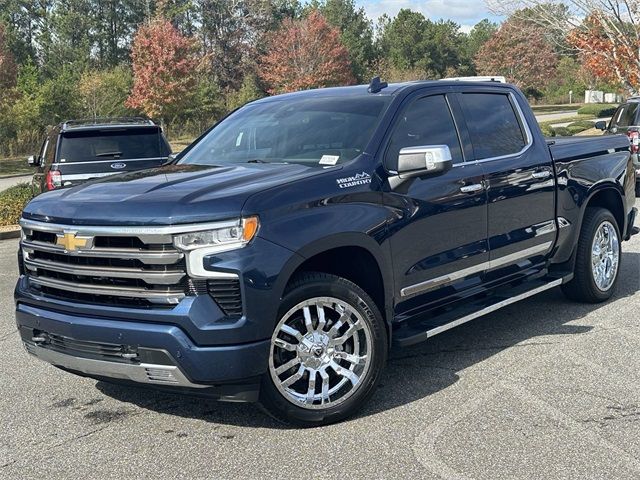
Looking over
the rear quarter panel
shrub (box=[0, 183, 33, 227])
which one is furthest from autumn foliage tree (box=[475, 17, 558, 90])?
the rear quarter panel

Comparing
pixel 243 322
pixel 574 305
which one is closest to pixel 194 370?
pixel 243 322

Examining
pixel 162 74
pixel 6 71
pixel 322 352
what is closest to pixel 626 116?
pixel 322 352

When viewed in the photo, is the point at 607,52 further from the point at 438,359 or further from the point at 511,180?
the point at 438,359

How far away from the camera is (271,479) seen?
3559 mm

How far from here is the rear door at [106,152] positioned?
32.4 feet

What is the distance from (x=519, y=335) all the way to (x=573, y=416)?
5.55 feet

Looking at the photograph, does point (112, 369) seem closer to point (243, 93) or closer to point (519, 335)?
point (519, 335)

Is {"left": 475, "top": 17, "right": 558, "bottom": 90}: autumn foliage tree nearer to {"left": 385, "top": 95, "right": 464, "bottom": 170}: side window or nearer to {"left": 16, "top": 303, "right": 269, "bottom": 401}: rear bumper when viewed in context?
{"left": 385, "top": 95, "right": 464, "bottom": 170}: side window

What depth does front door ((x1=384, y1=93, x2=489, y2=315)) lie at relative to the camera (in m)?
4.62

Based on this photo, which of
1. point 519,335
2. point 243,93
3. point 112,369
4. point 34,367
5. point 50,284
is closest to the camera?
point 112,369

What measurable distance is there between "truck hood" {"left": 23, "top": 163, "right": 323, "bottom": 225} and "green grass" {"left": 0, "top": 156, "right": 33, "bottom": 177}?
25.9 metres

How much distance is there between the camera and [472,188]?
5137 millimetres

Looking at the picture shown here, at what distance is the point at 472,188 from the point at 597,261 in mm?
2139

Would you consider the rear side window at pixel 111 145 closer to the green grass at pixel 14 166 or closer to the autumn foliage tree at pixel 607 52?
the autumn foliage tree at pixel 607 52
